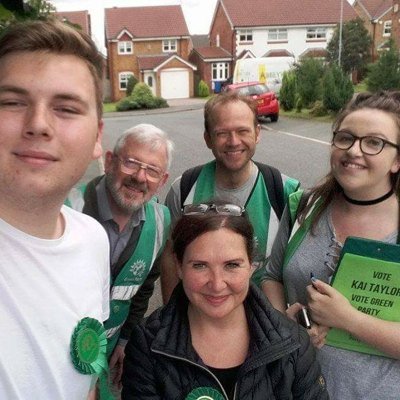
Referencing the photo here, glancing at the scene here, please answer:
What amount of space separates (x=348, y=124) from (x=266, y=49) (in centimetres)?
5611

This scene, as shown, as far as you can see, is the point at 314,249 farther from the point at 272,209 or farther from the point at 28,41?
the point at 28,41

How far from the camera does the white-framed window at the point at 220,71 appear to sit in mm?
53938

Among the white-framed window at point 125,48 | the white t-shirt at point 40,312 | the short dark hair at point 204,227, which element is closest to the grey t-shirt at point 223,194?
the short dark hair at point 204,227

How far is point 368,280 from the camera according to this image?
188 cm

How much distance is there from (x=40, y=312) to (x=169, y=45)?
2230 inches

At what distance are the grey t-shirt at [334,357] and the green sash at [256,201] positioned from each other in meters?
0.60

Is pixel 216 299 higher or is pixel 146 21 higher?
pixel 146 21

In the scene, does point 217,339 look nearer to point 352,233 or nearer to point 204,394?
point 204,394

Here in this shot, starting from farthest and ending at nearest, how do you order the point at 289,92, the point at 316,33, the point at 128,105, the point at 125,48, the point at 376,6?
1. the point at 376,6
2. the point at 316,33
3. the point at 125,48
4. the point at 128,105
5. the point at 289,92

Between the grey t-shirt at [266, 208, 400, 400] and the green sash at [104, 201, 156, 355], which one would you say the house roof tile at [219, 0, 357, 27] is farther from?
the grey t-shirt at [266, 208, 400, 400]

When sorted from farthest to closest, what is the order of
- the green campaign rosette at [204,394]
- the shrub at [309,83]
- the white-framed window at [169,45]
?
the white-framed window at [169,45]
the shrub at [309,83]
the green campaign rosette at [204,394]

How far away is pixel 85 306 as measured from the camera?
1.64 meters

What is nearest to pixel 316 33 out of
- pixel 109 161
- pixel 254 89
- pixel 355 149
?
pixel 254 89

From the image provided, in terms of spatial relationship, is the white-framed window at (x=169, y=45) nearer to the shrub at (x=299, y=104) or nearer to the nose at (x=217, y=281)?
the shrub at (x=299, y=104)
